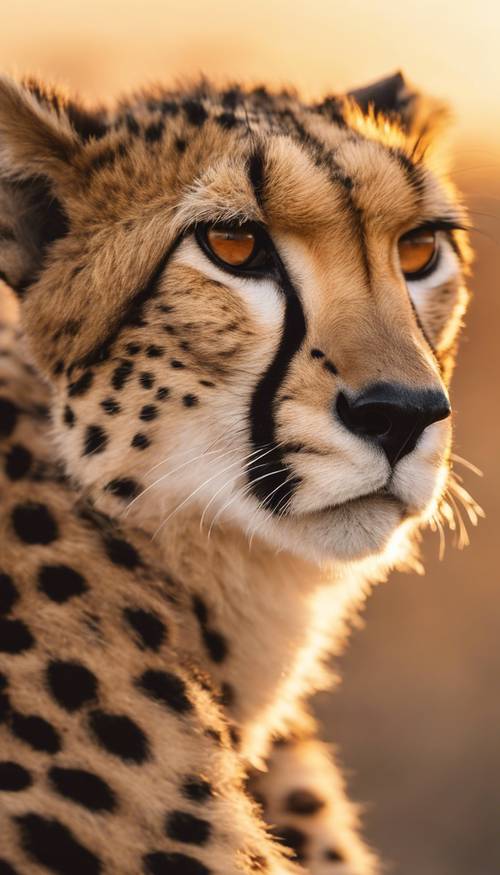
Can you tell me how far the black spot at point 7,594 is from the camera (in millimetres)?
1476

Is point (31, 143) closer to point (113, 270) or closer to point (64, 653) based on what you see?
point (113, 270)

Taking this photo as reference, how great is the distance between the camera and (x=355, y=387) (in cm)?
142

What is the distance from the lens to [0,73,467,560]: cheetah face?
150cm

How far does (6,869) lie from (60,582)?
0.34m

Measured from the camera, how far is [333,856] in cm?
182

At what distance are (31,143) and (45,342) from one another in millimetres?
245

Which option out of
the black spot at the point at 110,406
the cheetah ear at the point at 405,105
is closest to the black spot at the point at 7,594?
the black spot at the point at 110,406

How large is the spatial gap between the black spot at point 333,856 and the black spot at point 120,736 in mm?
494

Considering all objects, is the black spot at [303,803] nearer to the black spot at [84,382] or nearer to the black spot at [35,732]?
the black spot at [35,732]

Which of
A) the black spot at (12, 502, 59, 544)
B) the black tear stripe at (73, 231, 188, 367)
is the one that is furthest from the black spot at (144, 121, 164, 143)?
the black spot at (12, 502, 59, 544)

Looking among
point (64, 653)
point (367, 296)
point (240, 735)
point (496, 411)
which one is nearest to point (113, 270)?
point (367, 296)

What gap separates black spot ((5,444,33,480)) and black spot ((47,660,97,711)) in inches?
9.5

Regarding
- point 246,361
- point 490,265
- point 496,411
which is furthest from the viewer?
point 490,265

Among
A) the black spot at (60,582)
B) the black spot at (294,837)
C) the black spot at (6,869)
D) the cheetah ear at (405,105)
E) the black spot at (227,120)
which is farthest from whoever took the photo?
the cheetah ear at (405,105)
